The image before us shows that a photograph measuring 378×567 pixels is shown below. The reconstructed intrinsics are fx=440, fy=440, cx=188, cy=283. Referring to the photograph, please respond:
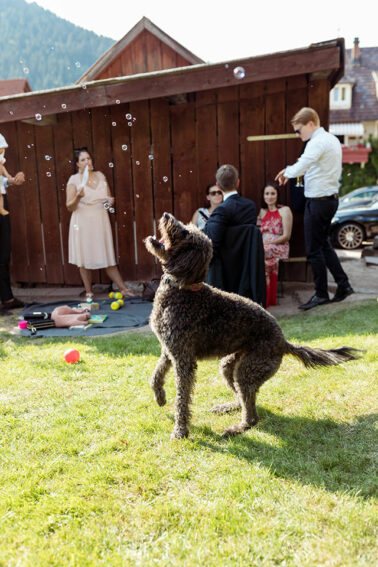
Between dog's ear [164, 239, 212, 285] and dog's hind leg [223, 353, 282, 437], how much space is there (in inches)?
27.2

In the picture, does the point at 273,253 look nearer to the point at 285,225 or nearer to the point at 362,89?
the point at 285,225

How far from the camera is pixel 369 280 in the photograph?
7.90m

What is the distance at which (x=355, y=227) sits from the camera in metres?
13.7

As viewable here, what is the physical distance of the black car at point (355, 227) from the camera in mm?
13625

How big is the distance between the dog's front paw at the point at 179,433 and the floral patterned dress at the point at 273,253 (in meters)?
4.02

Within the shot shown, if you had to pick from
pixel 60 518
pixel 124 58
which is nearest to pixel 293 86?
pixel 60 518

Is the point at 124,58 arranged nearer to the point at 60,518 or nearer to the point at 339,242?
the point at 339,242

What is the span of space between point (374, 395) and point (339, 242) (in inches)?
441

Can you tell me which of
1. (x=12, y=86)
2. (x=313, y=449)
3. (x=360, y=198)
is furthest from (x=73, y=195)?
(x=360, y=198)

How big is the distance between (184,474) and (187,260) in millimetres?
1235

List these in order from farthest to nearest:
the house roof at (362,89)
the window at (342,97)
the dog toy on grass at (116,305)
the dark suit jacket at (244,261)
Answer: the window at (342,97) → the house roof at (362,89) → the dog toy on grass at (116,305) → the dark suit jacket at (244,261)

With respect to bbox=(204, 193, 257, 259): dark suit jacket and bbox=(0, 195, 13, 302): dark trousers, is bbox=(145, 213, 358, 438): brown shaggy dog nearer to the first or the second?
bbox=(204, 193, 257, 259): dark suit jacket

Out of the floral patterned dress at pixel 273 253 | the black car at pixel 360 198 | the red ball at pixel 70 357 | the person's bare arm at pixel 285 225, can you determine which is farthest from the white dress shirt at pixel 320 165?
the black car at pixel 360 198

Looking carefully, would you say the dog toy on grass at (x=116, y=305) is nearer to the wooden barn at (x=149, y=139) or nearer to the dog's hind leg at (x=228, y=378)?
the wooden barn at (x=149, y=139)
